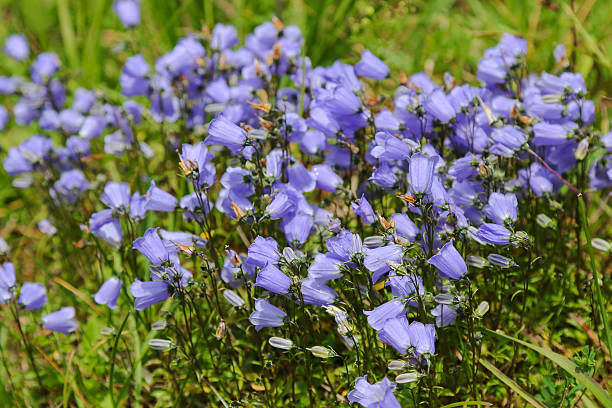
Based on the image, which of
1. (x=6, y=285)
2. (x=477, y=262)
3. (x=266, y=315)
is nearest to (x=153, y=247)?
(x=266, y=315)

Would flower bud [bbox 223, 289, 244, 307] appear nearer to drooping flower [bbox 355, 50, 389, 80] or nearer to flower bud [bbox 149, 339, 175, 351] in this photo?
flower bud [bbox 149, 339, 175, 351]

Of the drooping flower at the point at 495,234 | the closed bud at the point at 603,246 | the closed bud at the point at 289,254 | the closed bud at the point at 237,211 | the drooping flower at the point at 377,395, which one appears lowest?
the drooping flower at the point at 377,395

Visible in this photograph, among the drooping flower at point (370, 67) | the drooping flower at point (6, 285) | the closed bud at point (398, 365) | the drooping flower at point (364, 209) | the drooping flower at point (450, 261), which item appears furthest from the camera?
the drooping flower at point (370, 67)

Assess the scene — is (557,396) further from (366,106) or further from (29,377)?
(29,377)

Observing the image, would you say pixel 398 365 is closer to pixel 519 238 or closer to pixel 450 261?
pixel 450 261

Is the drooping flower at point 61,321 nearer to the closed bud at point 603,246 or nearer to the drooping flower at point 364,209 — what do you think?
the drooping flower at point 364,209

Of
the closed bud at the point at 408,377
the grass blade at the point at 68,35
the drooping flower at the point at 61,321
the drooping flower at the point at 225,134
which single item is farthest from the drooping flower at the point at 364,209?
the grass blade at the point at 68,35

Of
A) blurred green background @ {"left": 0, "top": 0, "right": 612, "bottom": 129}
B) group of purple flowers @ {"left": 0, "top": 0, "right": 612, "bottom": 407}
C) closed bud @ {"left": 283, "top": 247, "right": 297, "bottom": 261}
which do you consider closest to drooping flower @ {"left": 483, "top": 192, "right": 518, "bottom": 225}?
group of purple flowers @ {"left": 0, "top": 0, "right": 612, "bottom": 407}

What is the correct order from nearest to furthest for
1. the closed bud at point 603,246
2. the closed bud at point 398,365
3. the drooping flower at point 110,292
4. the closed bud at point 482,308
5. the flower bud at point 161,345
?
the closed bud at point 398,365 → the closed bud at point 482,308 → the flower bud at point 161,345 → the closed bud at point 603,246 → the drooping flower at point 110,292
